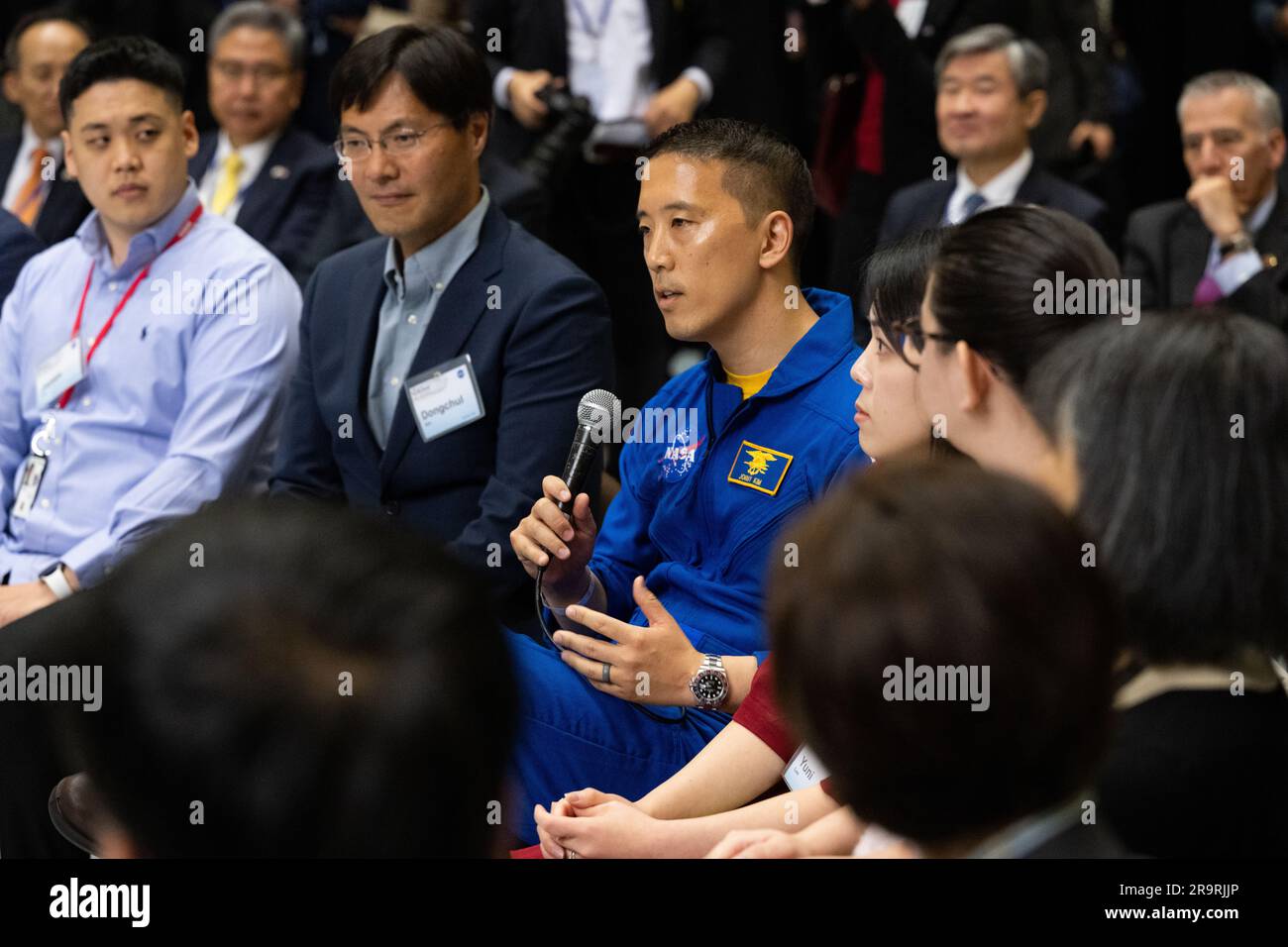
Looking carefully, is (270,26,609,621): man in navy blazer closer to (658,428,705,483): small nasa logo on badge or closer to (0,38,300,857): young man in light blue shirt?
(0,38,300,857): young man in light blue shirt

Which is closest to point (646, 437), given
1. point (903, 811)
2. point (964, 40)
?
point (903, 811)

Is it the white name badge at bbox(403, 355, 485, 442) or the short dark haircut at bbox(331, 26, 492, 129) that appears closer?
the white name badge at bbox(403, 355, 485, 442)

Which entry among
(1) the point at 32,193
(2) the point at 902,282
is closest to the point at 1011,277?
(2) the point at 902,282

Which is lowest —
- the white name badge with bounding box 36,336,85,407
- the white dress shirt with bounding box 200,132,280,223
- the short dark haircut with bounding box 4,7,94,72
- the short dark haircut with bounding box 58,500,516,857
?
the short dark haircut with bounding box 58,500,516,857

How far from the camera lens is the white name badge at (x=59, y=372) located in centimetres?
282

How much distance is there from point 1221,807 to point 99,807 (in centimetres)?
87

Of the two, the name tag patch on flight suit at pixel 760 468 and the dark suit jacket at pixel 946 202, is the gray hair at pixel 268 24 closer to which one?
the dark suit jacket at pixel 946 202

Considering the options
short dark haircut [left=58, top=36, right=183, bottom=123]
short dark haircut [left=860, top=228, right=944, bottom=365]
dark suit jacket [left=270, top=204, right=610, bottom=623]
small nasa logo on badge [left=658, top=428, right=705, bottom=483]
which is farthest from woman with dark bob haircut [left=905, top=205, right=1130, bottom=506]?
short dark haircut [left=58, top=36, right=183, bottom=123]

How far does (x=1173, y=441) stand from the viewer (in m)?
1.27

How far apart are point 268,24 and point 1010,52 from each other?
1983 millimetres

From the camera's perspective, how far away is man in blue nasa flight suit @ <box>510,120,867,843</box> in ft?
6.37

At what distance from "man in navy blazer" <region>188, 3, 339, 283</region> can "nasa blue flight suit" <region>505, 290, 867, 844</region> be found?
178cm

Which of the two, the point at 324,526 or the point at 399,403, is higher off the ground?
the point at 399,403
